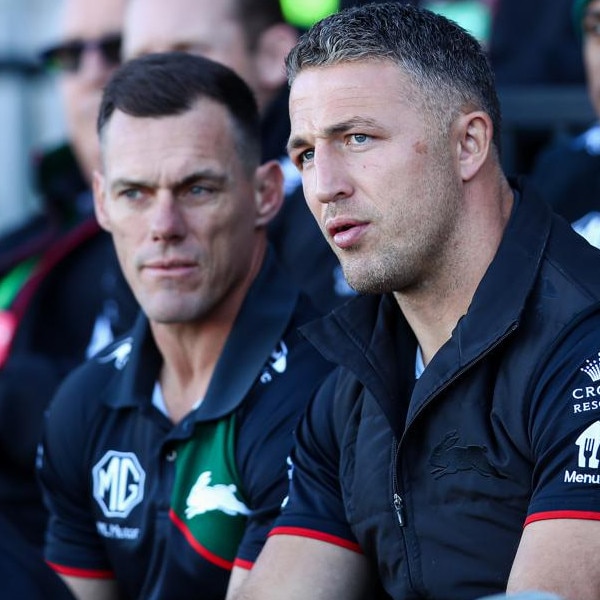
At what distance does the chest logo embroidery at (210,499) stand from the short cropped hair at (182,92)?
32.9 inches

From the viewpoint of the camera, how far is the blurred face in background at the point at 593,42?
4348 millimetres

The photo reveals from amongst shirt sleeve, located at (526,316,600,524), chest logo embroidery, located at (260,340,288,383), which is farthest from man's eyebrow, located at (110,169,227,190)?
shirt sleeve, located at (526,316,600,524)

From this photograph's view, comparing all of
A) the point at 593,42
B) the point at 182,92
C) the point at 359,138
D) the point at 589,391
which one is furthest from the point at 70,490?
the point at 593,42

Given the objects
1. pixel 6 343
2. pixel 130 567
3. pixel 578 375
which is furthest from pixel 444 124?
pixel 6 343

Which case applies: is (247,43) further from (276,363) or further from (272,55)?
(276,363)

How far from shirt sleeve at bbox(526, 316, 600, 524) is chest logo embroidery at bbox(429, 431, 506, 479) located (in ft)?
0.34

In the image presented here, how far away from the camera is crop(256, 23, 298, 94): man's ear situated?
4.71 m

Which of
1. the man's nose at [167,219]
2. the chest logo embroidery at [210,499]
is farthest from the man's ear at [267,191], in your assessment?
the chest logo embroidery at [210,499]

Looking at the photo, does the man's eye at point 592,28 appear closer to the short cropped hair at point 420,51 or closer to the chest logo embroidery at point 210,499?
A: the short cropped hair at point 420,51

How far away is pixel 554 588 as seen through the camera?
2.40m

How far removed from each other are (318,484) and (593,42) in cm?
198

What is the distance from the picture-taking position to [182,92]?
361 cm

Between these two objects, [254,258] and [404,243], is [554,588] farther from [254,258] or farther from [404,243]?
[254,258]

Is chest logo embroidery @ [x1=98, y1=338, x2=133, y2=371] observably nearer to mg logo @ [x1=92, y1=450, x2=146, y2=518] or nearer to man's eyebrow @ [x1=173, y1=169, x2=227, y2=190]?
mg logo @ [x1=92, y1=450, x2=146, y2=518]
